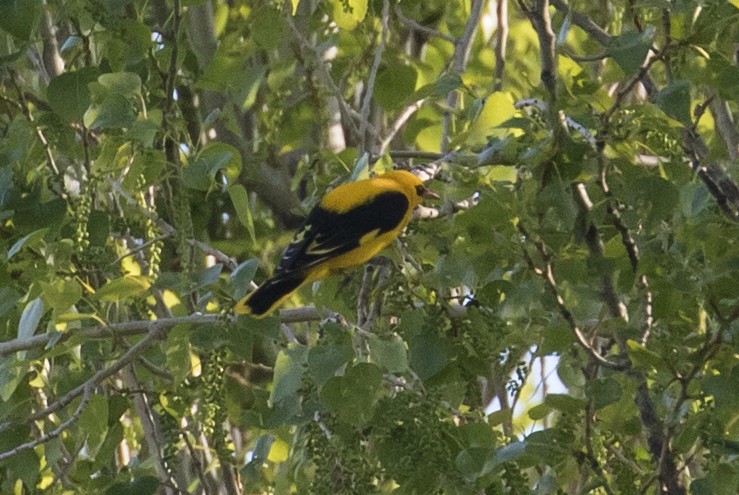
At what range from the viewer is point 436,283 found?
8.41 feet

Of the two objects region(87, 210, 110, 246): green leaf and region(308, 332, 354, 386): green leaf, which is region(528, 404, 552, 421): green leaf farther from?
region(87, 210, 110, 246): green leaf

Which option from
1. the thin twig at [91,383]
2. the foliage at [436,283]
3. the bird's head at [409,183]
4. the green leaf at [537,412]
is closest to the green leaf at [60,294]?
the foliage at [436,283]

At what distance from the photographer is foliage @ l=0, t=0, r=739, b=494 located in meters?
2.32

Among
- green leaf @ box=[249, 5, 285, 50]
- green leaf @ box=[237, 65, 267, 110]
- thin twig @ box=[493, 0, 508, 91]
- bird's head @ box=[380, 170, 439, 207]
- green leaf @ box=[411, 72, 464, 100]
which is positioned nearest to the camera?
green leaf @ box=[411, 72, 464, 100]

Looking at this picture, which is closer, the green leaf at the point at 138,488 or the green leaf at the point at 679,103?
the green leaf at the point at 679,103

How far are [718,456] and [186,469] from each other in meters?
2.16

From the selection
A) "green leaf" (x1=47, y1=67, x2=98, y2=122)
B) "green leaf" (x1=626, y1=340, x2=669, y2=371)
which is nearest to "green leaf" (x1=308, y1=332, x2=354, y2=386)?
"green leaf" (x1=626, y1=340, x2=669, y2=371)

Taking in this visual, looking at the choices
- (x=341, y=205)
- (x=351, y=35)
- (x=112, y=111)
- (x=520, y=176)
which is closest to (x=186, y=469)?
(x=341, y=205)

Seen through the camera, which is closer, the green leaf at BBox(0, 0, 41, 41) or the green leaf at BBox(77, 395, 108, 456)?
the green leaf at BBox(0, 0, 41, 41)

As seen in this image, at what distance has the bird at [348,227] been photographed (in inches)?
133

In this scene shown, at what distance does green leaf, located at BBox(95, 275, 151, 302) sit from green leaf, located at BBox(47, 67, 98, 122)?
18.2 inches

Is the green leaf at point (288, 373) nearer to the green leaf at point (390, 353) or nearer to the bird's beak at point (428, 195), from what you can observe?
the green leaf at point (390, 353)

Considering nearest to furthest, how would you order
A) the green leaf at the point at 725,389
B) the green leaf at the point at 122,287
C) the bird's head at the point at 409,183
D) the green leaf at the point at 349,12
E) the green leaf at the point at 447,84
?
1. the green leaf at the point at 725,389
2. the green leaf at the point at 447,84
3. the green leaf at the point at 122,287
4. the green leaf at the point at 349,12
5. the bird's head at the point at 409,183

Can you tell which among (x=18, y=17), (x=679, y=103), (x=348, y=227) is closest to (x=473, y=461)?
(x=679, y=103)
